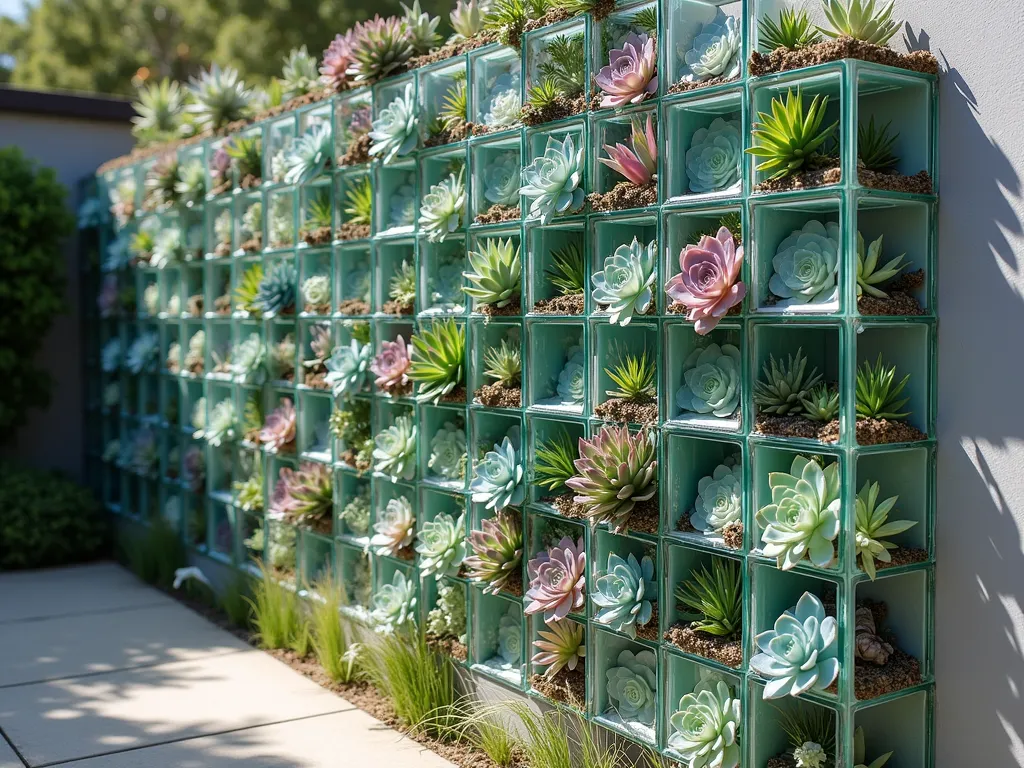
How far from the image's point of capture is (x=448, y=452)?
3984mm

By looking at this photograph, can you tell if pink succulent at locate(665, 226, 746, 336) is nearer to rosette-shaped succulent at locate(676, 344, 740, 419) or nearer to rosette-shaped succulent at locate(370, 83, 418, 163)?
rosette-shaped succulent at locate(676, 344, 740, 419)

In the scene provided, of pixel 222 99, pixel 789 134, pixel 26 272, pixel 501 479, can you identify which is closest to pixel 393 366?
pixel 501 479

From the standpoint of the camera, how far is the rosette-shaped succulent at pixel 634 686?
3.19 meters

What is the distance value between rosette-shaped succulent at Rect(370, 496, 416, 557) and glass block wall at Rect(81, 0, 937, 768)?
2cm

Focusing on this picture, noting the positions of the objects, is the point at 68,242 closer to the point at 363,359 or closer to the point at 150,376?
the point at 150,376

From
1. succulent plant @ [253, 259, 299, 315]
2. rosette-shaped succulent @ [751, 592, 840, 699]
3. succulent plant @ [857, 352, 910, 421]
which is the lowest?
rosette-shaped succulent @ [751, 592, 840, 699]

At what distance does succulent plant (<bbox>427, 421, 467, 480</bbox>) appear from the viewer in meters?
3.95

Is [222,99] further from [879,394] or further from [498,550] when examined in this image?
[879,394]

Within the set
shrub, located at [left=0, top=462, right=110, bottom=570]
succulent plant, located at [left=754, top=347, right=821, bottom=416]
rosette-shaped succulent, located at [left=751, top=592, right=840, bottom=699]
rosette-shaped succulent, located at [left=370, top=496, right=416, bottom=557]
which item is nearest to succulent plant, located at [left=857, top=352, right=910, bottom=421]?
succulent plant, located at [left=754, top=347, right=821, bottom=416]

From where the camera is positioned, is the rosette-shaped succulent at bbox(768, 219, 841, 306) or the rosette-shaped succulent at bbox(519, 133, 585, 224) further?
the rosette-shaped succulent at bbox(519, 133, 585, 224)

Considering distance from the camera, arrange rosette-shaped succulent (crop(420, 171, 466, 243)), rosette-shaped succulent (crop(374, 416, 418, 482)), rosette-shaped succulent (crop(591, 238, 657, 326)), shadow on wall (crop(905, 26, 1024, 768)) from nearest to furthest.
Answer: shadow on wall (crop(905, 26, 1024, 768))
rosette-shaped succulent (crop(591, 238, 657, 326))
rosette-shaped succulent (crop(420, 171, 466, 243))
rosette-shaped succulent (crop(374, 416, 418, 482))

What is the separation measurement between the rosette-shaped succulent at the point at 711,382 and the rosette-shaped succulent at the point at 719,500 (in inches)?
6.7

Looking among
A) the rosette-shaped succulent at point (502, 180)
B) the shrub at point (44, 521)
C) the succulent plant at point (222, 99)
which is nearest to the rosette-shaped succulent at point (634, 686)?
the rosette-shaped succulent at point (502, 180)

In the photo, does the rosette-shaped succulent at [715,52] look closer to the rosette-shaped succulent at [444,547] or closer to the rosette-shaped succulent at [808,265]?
the rosette-shaped succulent at [808,265]
